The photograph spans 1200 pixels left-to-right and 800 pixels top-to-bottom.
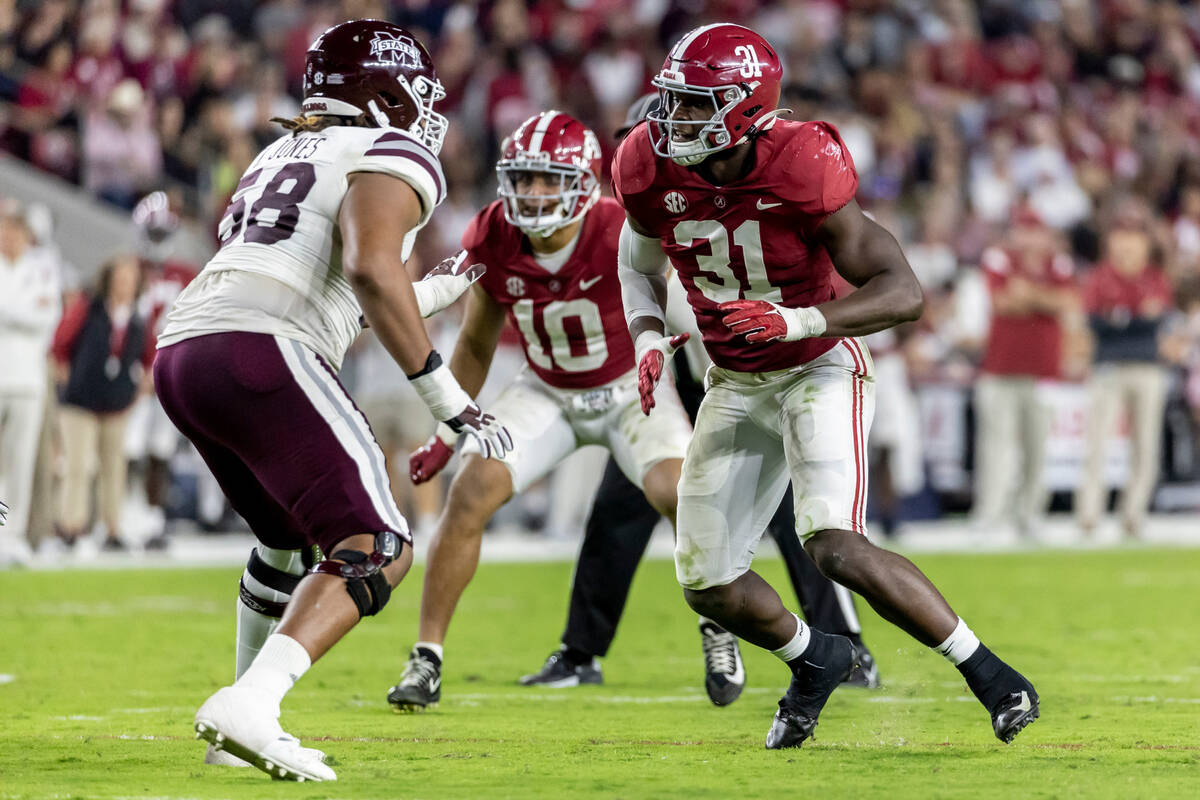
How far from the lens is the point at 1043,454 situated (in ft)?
41.5

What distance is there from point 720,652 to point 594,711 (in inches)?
20.8

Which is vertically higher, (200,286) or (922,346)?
(200,286)

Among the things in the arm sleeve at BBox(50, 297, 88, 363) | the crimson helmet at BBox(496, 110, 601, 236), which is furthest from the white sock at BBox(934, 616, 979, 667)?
the arm sleeve at BBox(50, 297, 88, 363)

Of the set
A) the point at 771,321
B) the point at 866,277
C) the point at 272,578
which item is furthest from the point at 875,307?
the point at 272,578

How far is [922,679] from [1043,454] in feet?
22.6

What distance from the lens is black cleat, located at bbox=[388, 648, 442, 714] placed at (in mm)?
5301

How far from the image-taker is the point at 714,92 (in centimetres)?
450

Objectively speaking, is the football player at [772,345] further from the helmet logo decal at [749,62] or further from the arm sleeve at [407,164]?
the arm sleeve at [407,164]

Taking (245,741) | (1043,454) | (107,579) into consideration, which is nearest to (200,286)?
(245,741)

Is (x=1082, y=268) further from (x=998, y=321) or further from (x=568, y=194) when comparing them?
(x=568, y=194)

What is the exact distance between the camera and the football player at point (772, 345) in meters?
4.38

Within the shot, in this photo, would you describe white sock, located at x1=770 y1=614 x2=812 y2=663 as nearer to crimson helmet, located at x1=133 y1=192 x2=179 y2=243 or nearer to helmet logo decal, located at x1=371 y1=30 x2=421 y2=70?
helmet logo decal, located at x1=371 y1=30 x2=421 y2=70

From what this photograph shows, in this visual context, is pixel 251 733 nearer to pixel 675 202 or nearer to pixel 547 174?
pixel 675 202

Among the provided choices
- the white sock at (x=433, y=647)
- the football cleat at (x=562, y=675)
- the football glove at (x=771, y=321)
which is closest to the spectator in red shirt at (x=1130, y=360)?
the football cleat at (x=562, y=675)
